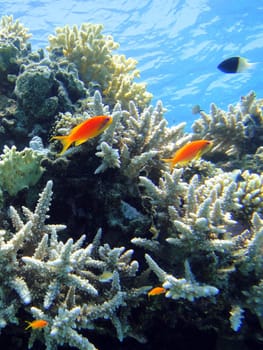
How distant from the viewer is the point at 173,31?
75.3ft

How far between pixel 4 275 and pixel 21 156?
45.9 inches

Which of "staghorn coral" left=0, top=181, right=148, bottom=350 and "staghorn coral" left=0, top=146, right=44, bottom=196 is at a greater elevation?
"staghorn coral" left=0, top=146, right=44, bottom=196

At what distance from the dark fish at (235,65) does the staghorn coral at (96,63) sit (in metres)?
1.61

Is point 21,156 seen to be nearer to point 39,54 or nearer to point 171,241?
point 171,241

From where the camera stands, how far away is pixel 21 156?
2961mm

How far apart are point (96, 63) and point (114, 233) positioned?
3.65m

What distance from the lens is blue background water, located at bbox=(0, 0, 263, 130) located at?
18578mm

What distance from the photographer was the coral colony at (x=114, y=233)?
8.01 ft

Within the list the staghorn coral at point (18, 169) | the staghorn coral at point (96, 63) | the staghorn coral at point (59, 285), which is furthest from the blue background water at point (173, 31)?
the staghorn coral at point (59, 285)

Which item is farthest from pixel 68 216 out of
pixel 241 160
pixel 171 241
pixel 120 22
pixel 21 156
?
pixel 120 22

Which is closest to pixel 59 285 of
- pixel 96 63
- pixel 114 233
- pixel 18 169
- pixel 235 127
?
pixel 114 233

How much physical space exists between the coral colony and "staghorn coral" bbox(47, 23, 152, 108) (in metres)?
1.36

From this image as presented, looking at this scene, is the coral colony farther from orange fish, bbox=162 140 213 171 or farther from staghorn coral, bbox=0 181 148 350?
orange fish, bbox=162 140 213 171

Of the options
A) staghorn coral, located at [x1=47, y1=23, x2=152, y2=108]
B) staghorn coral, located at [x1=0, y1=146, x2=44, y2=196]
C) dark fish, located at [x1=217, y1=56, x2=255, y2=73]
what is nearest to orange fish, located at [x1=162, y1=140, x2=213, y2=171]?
staghorn coral, located at [x1=0, y1=146, x2=44, y2=196]
